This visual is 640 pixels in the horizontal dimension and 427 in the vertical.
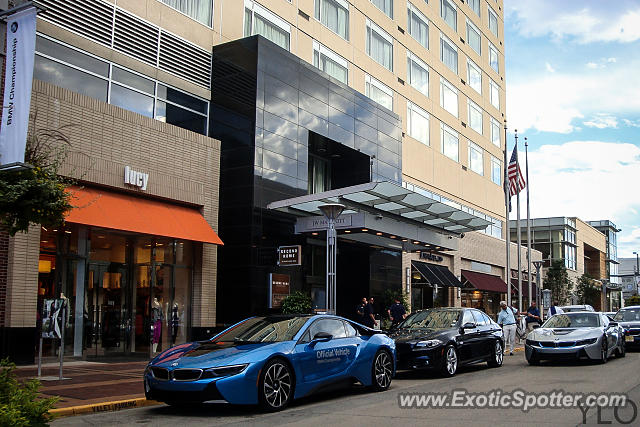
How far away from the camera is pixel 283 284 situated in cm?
2130

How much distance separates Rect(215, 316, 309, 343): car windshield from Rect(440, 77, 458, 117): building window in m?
29.5

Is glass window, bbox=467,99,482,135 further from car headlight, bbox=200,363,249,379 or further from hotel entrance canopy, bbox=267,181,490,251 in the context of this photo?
car headlight, bbox=200,363,249,379

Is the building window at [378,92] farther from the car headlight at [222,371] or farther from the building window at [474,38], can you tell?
the car headlight at [222,371]

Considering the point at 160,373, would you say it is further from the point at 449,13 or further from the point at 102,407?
the point at 449,13

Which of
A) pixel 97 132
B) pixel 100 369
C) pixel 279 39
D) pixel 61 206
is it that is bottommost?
pixel 100 369

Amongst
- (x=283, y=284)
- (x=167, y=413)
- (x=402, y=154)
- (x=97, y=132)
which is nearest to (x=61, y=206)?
(x=167, y=413)

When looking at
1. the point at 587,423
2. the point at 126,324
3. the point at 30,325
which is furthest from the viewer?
the point at 126,324

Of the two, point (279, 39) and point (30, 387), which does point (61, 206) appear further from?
point (279, 39)

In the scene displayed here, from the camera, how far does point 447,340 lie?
14102mm

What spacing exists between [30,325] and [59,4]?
830 cm

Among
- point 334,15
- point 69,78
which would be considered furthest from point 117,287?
point 334,15

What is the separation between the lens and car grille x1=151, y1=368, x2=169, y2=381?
30.1ft

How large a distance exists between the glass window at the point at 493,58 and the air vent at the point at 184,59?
1255 inches

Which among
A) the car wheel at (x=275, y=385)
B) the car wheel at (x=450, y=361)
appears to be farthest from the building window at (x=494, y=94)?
the car wheel at (x=275, y=385)
